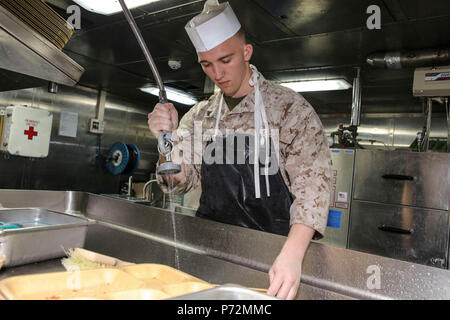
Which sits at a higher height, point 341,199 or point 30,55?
point 30,55

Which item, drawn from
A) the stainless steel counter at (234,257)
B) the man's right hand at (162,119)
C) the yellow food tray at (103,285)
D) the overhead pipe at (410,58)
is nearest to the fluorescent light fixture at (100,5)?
the stainless steel counter at (234,257)

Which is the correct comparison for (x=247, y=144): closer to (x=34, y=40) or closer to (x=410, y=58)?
(x=34, y=40)

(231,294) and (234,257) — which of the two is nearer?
(231,294)

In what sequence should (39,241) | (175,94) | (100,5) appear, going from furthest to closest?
(175,94), (100,5), (39,241)

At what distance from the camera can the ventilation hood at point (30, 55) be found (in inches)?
47.0

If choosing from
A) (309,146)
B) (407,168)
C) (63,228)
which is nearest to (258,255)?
(309,146)

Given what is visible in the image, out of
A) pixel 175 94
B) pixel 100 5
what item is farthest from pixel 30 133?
pixel 100 5

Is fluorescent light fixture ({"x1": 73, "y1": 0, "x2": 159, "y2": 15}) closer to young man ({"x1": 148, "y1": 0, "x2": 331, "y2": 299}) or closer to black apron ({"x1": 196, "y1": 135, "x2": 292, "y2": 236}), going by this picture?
young man ({"x1": 148, "y1": 0, "x2": 331, "y2": 299})

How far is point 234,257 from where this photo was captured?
1.30 metres

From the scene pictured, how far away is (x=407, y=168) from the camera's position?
329 centimetres

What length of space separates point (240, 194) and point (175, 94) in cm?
491

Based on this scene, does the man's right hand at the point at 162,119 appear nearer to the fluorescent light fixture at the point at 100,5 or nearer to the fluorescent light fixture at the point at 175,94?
the fluorescent light fixture at the point at 100,5

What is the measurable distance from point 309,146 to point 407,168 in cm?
234

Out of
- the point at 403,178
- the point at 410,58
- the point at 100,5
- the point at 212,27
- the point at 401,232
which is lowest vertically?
the point at 401,232
